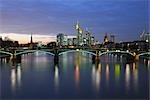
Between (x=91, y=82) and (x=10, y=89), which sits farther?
(x=91, y=82)

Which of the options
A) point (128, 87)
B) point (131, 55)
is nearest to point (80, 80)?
point (128, 87)

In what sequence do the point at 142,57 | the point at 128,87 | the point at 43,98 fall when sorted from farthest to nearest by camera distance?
the point at 142,57 → the point at 128,87 → the point at 43,98

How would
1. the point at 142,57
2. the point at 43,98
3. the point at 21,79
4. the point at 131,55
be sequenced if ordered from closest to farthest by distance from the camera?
the point at 43,98 < the point at 21,79 < the point at 131,55 < the point at 142,57

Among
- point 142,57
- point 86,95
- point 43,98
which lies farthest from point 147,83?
point 142,57

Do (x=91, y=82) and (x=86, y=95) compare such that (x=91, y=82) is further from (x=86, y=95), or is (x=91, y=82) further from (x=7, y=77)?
(x=7, y=77)

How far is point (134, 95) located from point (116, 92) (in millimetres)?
723

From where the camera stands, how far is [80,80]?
45.8ft

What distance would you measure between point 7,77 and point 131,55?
15164 mm

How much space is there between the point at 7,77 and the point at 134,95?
6.84m

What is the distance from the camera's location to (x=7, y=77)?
1491 cm

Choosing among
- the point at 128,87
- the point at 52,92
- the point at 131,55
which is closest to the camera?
the point at 52,92

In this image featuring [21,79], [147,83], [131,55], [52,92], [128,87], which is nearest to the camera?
[52,92]

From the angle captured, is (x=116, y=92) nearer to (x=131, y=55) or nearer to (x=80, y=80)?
(x=80, y=80)

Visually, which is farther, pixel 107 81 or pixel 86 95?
pixel 107 81
